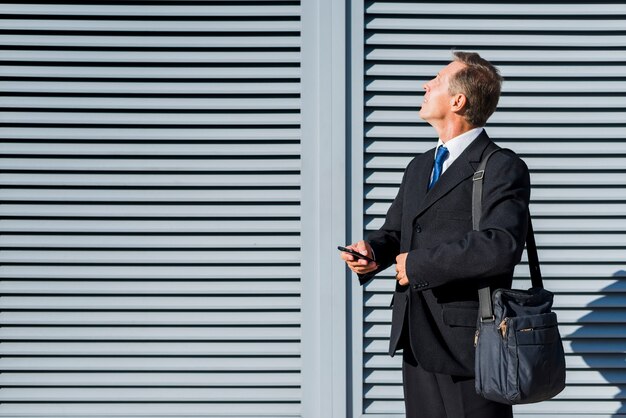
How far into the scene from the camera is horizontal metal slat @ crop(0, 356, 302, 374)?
337cm

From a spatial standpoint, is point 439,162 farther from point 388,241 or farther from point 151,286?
point 151,286

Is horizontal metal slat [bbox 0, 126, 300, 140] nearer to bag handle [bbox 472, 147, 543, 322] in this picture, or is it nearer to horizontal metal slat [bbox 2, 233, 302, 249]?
horizontal metal slat [bbox 2, 233, 302, 249]

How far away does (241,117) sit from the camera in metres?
3.38

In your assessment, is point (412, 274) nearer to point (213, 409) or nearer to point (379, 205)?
point (379, 205)

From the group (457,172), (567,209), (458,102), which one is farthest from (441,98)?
(567,209)

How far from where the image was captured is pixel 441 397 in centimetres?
222

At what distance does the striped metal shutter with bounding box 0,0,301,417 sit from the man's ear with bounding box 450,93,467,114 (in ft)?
4.20

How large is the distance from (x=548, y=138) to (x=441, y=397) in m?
1.77

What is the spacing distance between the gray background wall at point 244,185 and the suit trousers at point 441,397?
3.49 feet

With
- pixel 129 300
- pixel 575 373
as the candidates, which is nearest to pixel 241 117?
pixel 129 300

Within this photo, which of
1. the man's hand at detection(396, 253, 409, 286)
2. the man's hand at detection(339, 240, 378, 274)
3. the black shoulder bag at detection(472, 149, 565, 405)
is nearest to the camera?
the black shoulder bag at detection(472, 149, 565, 405)

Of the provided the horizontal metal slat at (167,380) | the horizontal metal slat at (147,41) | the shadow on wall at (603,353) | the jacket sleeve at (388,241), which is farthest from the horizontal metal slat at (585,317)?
the horizontal metal slat at (147,41)

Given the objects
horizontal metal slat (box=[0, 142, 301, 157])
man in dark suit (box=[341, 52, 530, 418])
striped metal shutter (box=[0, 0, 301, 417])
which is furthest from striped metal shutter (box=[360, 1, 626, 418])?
man in dark suit (box=[341, 52, 530, 418])

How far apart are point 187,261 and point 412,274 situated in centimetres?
167
